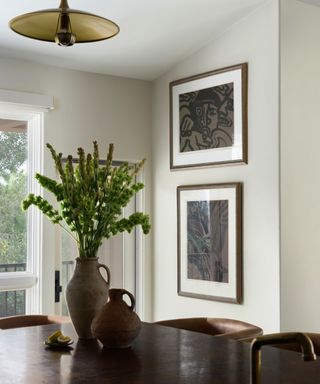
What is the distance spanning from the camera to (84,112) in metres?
4.75

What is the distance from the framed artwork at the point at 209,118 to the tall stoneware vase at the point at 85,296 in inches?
74.5

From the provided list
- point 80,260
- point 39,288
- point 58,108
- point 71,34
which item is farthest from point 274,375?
point 58,108

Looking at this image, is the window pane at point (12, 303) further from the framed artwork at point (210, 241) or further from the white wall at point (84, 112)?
the framed artwork at point (210, 241)

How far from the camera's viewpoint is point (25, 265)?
4.52 meters

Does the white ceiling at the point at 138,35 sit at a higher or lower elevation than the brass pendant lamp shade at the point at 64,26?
higher

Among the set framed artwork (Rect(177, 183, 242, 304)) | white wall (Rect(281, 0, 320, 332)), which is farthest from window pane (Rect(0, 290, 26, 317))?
white wall (Rect(281, 0, 320, 332))

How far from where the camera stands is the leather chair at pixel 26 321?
3404mm

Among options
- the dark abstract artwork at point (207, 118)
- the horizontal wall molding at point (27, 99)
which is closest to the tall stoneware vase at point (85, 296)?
the dark abstract artwork at point (207, 118)

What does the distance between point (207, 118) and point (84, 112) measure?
0.96 meters

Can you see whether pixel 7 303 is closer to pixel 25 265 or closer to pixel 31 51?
pixel 25 265

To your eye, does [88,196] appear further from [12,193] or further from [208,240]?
[12,193]

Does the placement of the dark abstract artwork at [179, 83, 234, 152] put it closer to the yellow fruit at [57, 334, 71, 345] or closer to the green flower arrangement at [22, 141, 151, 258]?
the green flower arrangement at [22, 141, 151, 258]

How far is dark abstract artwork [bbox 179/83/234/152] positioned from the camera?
13.9ft

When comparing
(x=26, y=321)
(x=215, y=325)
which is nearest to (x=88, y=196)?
(x=215, y=325)
